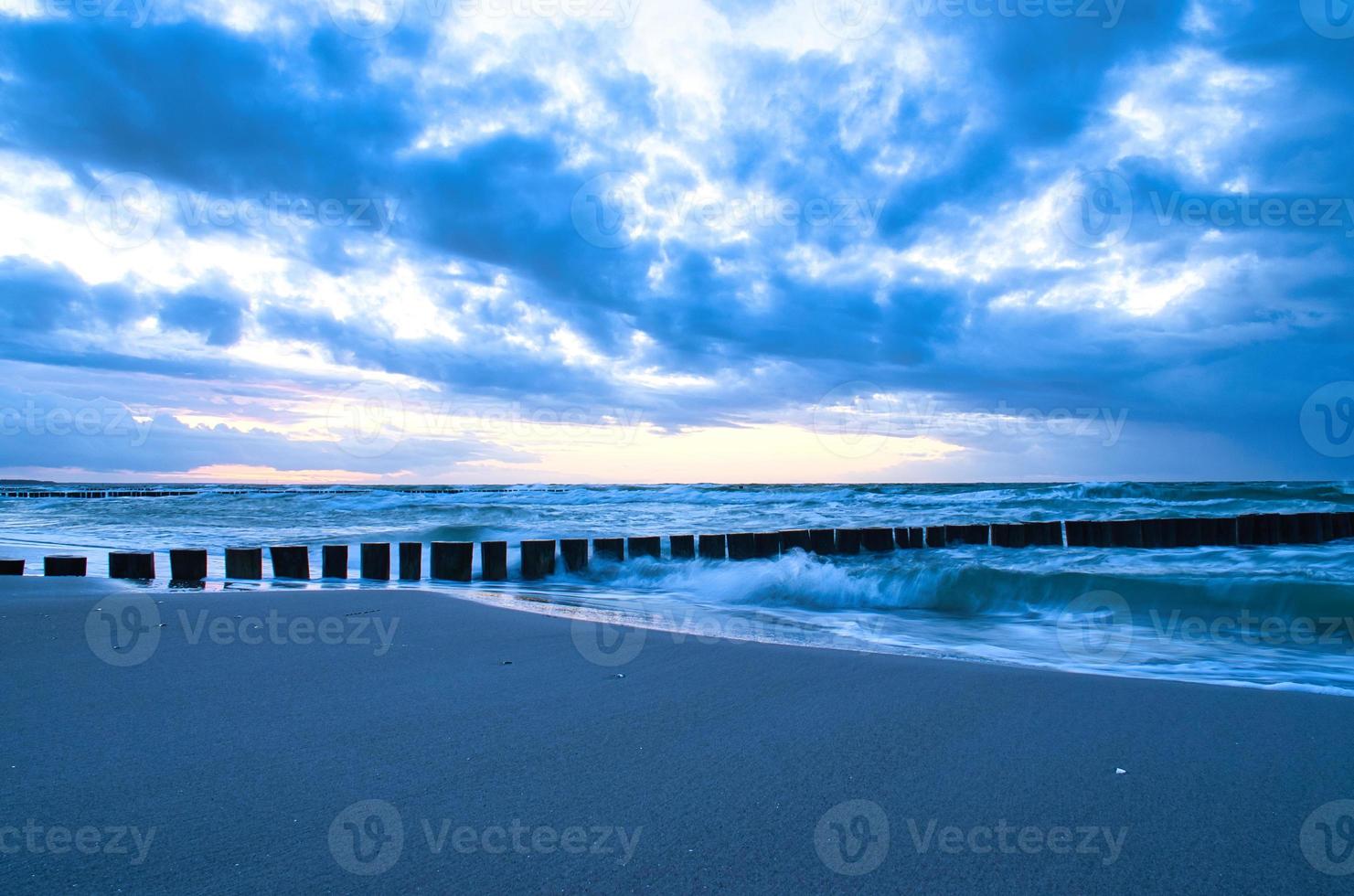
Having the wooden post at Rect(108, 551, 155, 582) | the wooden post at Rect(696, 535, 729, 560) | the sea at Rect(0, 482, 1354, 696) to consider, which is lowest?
the sea at Rect(0, 482, 1354, 696)

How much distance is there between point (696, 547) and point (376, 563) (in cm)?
516

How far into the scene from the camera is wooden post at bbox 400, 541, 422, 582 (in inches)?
357

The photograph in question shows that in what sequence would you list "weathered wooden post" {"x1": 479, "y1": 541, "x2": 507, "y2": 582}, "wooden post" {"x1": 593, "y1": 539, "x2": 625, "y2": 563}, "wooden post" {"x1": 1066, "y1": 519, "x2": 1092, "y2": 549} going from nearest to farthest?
1. "weathered wooden post" {"x1": 479, "y1": 541, "x2": 507, "y2": 582}
2. "wooden post" {"x1": 593, "y1": 539, "x2": 625, "y2": 563}
3. "wooden post" {"x1": 1066, "y1": 519, "x2": 1092, "y2": 549}

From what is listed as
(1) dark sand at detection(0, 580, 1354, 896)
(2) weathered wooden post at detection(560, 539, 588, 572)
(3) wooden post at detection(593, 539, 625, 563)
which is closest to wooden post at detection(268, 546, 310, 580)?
(2) weathered wooden post at detection(560, 539, 588, 572)

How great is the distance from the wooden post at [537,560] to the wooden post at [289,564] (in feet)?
8.34

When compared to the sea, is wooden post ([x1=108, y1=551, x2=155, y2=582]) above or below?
above

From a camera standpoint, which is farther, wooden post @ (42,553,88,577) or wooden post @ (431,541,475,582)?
wooden post @ (431,541,475,582)

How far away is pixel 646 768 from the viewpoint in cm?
247

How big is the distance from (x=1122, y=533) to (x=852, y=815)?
13.5m

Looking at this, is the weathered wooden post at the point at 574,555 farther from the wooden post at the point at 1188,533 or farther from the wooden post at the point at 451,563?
the wooden post at the point at 1188,533

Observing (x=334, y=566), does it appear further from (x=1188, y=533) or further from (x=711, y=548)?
(x=1188, y=533)

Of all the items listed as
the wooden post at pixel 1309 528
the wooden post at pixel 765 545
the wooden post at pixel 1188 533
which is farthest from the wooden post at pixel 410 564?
the wooden post at pixel 1309 528

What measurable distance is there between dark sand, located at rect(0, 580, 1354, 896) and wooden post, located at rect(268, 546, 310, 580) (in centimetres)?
441

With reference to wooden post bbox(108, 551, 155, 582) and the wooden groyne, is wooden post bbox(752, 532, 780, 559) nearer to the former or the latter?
the wooden groyne
